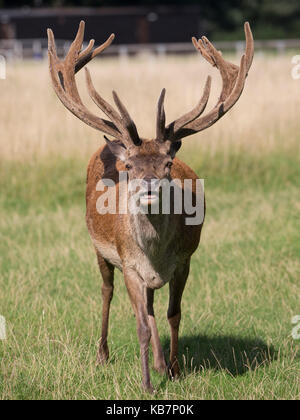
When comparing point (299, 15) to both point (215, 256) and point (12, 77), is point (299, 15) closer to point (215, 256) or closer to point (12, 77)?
point (12, 77)

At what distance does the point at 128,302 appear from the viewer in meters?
6.81

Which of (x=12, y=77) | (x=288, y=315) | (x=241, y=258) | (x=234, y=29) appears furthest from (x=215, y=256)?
(x=234, y=29)

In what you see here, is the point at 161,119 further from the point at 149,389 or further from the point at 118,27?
the point at 118,27

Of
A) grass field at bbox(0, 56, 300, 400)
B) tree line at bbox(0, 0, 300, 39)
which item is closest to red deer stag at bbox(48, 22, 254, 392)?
grass field at bbox(0, 56, 300, 400)

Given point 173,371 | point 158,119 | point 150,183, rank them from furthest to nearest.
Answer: point 173,371
point 158,119
point 150,183

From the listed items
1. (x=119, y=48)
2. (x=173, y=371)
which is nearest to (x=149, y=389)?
(x=173, y=371)

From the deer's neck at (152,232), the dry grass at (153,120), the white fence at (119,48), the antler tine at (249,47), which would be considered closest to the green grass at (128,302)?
the dry grass at (153,120)

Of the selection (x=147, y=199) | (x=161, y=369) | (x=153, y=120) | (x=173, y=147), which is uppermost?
(x=153, y=120)

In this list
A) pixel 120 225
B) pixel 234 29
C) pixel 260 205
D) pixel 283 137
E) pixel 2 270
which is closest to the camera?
Result: pixel 120 225

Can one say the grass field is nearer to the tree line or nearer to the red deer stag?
the red deer stag

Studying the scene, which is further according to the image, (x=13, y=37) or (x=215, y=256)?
(x=13, y=37)

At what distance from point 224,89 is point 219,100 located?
153 millimetres

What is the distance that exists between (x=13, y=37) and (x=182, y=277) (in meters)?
44.4

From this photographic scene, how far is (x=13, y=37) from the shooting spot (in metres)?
47.2
